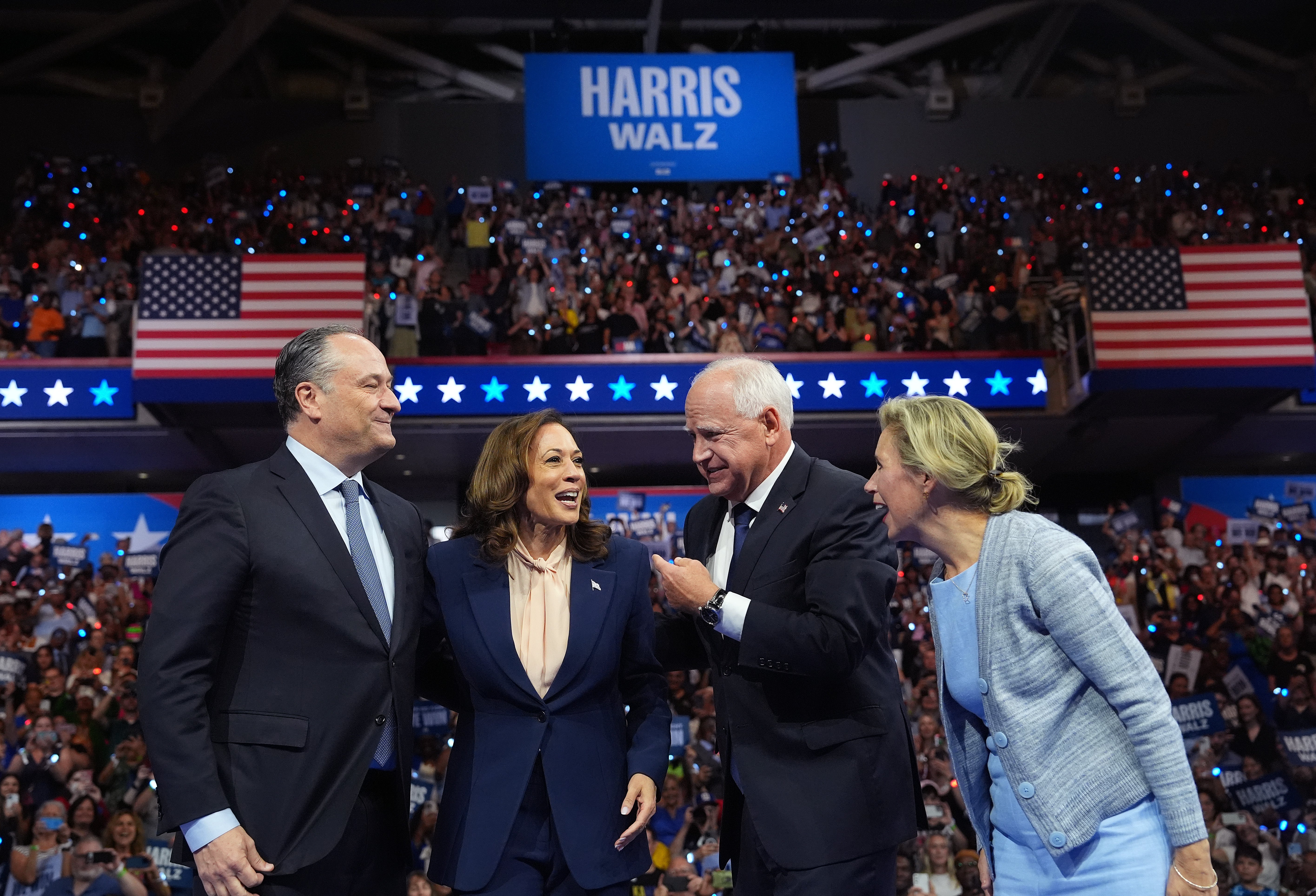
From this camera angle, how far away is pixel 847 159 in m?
20.0

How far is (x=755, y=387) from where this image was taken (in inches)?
108

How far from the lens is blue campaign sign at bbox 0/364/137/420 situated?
1194 centimetres

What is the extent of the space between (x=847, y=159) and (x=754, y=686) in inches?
727

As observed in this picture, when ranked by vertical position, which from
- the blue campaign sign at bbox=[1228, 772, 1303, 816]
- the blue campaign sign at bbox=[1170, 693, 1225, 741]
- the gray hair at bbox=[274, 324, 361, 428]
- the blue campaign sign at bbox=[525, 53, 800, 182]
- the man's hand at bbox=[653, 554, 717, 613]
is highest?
the blue campaign sign at bbox=[525, 53, 800, 182]

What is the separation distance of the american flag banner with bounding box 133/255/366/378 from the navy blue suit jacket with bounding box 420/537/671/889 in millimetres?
9195

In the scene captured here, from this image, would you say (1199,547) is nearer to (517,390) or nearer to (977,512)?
(517,390)

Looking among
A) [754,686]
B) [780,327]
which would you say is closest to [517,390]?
[780,327]

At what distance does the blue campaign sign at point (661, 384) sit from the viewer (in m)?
12.1

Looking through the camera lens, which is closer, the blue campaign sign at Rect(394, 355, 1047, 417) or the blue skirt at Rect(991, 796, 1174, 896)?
the blue skirt at Rect(991, 796, 1174, 896)

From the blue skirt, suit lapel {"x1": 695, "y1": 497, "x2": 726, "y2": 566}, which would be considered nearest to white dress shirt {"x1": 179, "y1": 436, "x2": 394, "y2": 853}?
suit lapel {"x1": 695, "y1": 497, "x2": 726, "y2": 566}

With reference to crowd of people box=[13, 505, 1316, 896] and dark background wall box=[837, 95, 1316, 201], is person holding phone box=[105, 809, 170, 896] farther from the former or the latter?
dark background wall box=[837, 95, 1316, 201]

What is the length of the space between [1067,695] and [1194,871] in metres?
0.36

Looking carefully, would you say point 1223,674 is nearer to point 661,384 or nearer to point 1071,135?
point 661,384

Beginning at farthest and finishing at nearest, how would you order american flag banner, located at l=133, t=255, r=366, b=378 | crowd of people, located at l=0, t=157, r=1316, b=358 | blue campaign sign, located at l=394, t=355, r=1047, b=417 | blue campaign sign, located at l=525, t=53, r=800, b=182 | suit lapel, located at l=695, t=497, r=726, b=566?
1. blue campaign sign, located at l=525, t=53, r=800, b=182
2. crowd of people, located at l=0, t=157, r=1316, b=358
3. blue campaign sign, located at l=394, t=355, r=1047, b=417
4. american flag banner, located at l=133, t=255, r=366, b=378
5. suit lapel, located at l=695, t=497, r=726, b=566
